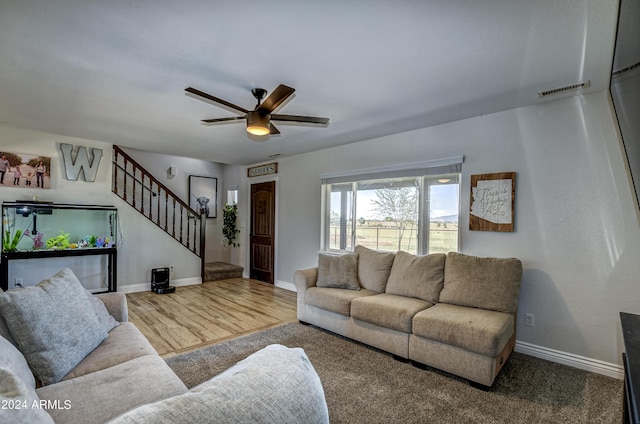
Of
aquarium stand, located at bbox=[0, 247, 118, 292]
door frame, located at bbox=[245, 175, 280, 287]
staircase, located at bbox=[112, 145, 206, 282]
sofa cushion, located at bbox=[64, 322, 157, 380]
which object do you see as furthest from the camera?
door frame, located at bbox=[245, 175, 280, 287]

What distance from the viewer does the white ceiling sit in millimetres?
1734

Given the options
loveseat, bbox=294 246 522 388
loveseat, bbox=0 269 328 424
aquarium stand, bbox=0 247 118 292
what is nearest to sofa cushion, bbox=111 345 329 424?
loveseat, bbox=0 269 328 424

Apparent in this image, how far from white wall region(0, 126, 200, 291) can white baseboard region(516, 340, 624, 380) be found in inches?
210

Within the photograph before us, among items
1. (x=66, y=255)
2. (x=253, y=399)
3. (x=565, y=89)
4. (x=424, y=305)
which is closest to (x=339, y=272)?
(x=424, y=305)

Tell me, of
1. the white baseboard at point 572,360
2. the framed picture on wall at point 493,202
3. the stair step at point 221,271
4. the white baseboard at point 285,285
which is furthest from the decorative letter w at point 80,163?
the white baseboard at point 572,360

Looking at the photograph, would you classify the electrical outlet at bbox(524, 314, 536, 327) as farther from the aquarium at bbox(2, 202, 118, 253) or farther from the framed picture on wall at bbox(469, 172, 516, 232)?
the aquarium at bbox(2, 202, 118, 253)

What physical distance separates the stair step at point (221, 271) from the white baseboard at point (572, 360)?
5.15m

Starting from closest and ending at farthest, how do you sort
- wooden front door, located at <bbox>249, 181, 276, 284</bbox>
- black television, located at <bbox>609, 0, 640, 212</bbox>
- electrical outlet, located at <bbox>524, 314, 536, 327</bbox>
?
black television, located at <bbox>609, 0, 640, 212</bbox> < electrical outlet, located at <bbox>524, 314, 536, 327</bbox> < wooden front door, located at <bbox>249, 181, 276, 284</bbox>

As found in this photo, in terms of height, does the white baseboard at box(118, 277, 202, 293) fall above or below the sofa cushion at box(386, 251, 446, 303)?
below

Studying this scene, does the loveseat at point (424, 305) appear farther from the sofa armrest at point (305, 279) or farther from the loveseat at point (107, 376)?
the loveseat at point (107, 376)

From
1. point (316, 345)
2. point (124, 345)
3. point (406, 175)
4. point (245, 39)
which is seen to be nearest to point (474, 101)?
point (406, 175)

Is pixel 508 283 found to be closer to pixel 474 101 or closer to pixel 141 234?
pixel 474 101

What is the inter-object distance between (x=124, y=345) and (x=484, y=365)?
2524 mm

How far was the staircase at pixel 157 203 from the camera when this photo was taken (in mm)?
5418
